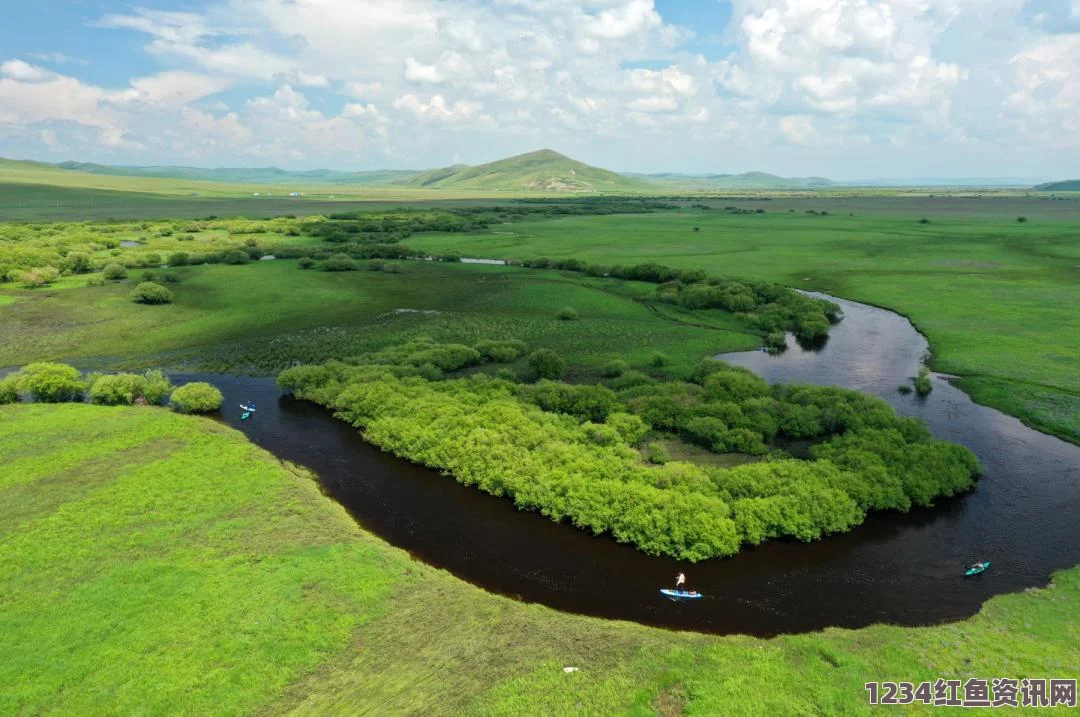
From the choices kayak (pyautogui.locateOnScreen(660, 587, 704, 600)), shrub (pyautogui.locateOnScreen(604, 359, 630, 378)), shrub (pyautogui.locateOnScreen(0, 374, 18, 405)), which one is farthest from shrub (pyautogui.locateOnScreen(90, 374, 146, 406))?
kayak (pyautogui.locateOnScreen(660, 587, 704, 600))

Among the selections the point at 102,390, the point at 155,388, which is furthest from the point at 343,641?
the point at 102,390

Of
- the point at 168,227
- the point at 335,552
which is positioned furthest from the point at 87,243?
the point at 335,552

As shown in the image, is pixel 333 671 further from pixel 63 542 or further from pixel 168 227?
pixel 168 227

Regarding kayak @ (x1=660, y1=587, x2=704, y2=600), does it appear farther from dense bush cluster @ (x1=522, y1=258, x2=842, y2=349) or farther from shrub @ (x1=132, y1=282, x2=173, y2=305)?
shrub @ (x1=132, y1=282, x2=173, y2=305)

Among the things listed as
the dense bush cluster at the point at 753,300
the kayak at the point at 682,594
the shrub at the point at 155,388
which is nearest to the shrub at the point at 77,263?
the shrub at the point at 155,388

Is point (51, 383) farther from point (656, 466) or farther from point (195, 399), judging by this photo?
point (656, 466)
